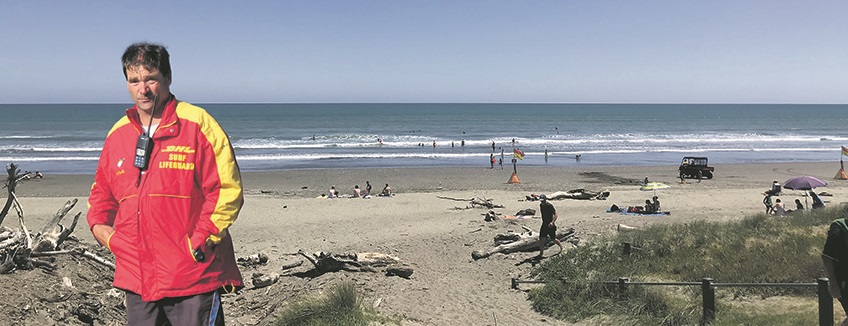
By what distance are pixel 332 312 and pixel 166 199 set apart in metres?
5.38

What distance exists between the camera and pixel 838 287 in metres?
4.99

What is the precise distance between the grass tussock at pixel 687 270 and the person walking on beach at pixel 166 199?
23.0ft

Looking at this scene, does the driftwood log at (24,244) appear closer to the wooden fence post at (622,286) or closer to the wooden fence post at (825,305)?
the wooden fence post at (622,286)

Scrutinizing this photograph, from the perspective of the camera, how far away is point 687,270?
10.7 m

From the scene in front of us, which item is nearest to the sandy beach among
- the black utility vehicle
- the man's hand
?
the black utility vehicle

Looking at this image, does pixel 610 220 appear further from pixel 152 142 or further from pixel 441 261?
pixel 152 142

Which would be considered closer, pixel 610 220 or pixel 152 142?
pixel 152 142

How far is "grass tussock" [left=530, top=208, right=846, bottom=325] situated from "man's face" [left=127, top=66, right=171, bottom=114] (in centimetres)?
732

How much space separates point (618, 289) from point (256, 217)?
1444 centimetres

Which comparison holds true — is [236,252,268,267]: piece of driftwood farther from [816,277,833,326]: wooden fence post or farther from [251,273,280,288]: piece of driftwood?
[816,277,833,326]: wooden fence post

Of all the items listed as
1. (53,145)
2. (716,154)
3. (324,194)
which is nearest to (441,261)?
(324,194)

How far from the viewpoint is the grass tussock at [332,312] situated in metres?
7.70

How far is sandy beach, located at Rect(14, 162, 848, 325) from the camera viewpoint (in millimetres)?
10477

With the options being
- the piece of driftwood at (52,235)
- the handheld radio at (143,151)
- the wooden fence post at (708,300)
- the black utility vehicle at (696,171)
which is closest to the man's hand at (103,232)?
the handheld radio at (143,151)
